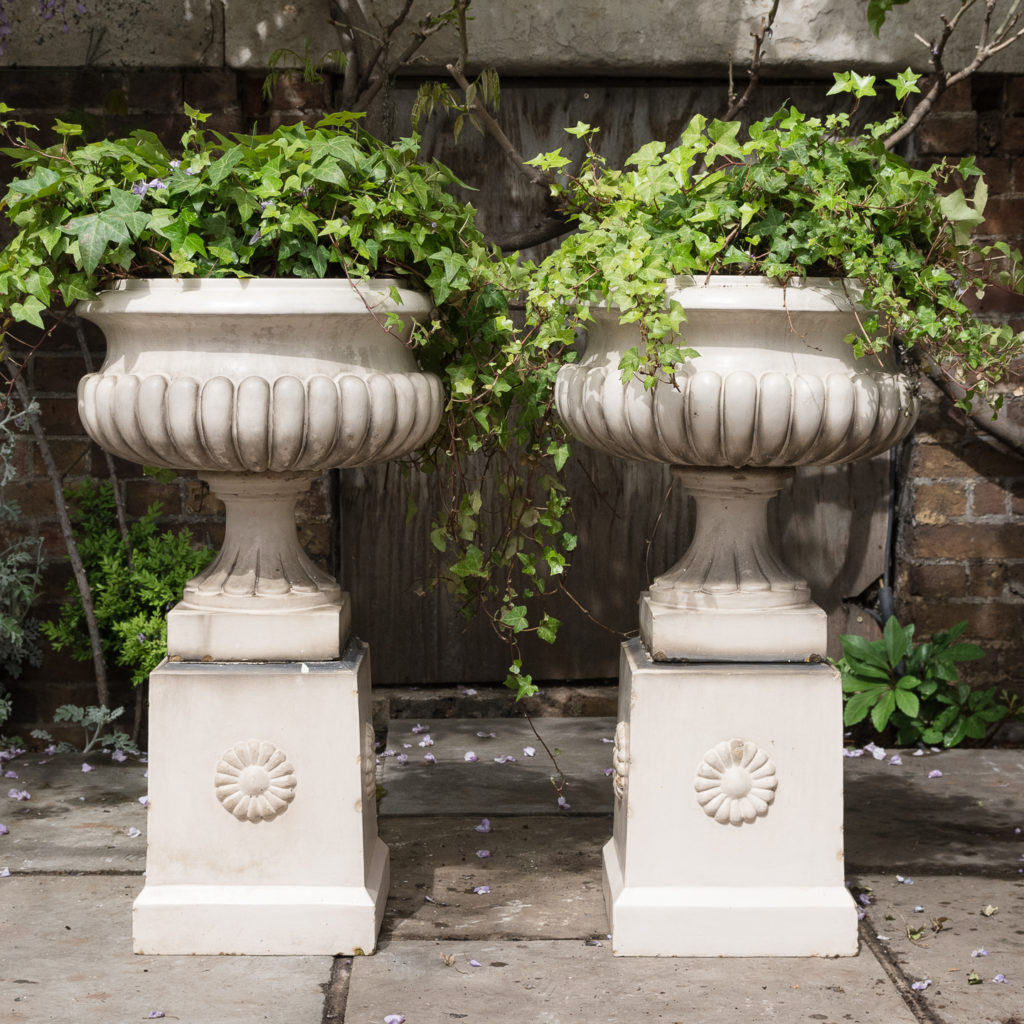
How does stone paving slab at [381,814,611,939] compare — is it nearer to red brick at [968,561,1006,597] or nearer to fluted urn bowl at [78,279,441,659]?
fluted urn bowl at [78,279,441,659]

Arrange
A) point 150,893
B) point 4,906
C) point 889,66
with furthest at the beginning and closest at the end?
1. point 889,66
2. point 4,906
3. point 150,893

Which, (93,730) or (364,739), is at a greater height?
(364,739)

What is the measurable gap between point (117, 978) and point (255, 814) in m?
0.35

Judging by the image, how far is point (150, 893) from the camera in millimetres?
2387

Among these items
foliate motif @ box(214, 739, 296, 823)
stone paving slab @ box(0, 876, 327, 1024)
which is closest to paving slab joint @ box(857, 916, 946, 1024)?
stone paving slab @ box(0, 876, 327, 1024)

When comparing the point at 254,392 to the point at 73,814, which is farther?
the point at 73,814

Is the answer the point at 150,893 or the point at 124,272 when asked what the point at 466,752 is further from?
the point at 124,272

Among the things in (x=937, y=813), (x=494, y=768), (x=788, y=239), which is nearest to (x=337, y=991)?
(x=494, y=768)

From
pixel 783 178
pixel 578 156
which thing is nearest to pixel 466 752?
pixel 578 156

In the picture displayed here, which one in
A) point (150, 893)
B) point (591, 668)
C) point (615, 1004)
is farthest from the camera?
point (591, 668)

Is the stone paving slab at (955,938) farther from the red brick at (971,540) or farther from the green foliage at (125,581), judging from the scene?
the green foliage at (125,581)

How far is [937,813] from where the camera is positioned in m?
3.15

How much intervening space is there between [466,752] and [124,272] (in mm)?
1759

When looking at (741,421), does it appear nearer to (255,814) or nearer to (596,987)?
(596,987)
